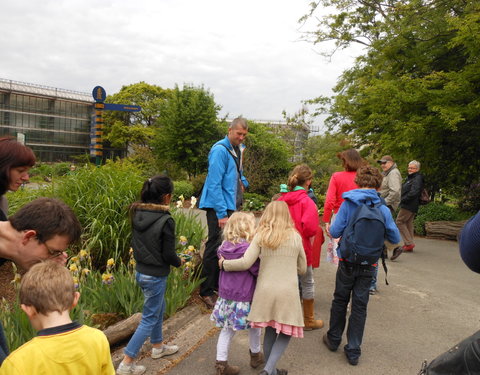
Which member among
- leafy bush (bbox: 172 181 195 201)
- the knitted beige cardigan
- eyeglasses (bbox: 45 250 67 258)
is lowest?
leafy bush (bbox: 172 181 195 201)

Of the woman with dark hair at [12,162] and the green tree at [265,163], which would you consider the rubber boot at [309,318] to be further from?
the green tree at [265,163]

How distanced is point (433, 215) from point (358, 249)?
9.11 meters

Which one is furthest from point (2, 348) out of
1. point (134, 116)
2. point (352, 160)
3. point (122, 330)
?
point (134, 116)

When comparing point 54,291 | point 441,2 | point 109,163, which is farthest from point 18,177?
point 441,2

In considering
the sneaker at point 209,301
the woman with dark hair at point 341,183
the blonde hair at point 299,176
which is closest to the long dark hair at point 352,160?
the woman with dark hair at point 341,183

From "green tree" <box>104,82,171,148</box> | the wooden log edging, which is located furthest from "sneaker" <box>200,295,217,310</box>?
"green tree" <box>104,82,171,148</box>

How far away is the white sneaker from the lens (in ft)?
11.2

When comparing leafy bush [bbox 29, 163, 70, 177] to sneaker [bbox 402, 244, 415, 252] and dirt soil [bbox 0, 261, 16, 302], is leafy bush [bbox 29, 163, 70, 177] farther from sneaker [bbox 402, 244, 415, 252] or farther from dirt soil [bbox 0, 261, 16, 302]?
sneaker [bbox 402, 244, 415, 252]

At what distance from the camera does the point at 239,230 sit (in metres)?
3.33

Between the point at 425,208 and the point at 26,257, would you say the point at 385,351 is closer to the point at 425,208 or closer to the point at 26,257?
the point at 26,257

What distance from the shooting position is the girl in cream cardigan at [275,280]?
10.2 feet

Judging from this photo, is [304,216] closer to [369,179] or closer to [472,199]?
[369,179]

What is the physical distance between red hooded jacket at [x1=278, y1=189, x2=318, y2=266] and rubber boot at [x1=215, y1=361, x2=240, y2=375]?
A: 145 cm

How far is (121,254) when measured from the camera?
5.07 m
